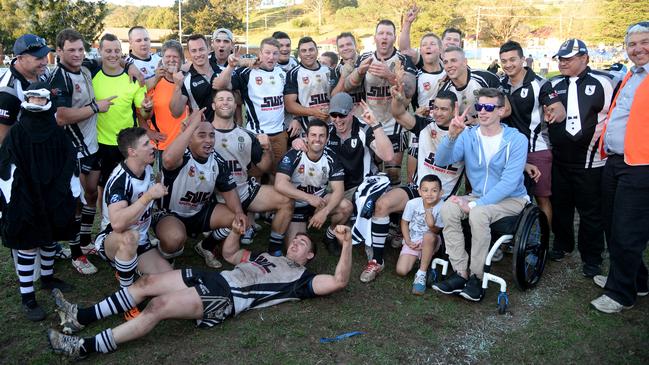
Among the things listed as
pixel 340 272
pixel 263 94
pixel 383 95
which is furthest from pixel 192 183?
pixel 383 95

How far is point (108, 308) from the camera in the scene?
3.79m

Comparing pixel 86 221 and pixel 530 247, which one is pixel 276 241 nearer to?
pixel 86 221

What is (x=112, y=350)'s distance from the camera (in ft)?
11.5

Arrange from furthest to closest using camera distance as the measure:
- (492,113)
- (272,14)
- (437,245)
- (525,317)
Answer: (272,14) < (437,245) < (492,113) < (525,317)

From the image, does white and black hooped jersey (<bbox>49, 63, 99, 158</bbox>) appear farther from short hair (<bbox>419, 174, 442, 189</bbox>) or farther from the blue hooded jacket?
the blue hooded jacket

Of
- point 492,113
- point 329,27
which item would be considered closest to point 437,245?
point 492,113

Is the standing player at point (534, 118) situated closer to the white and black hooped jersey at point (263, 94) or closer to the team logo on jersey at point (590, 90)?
the team logo on jersey at point (590, 90)

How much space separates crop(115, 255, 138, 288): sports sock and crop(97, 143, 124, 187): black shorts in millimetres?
1669

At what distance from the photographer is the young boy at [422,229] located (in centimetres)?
476

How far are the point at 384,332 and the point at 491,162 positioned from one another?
1.92m

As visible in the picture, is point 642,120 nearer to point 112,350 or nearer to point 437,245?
point 437,245

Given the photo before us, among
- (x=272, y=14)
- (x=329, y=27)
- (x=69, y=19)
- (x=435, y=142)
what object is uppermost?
(x=272, y=14)

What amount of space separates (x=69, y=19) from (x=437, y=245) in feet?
105

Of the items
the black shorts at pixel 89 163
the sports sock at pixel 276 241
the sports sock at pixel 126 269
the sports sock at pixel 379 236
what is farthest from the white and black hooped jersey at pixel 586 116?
the black shorts at pixel 89 163
